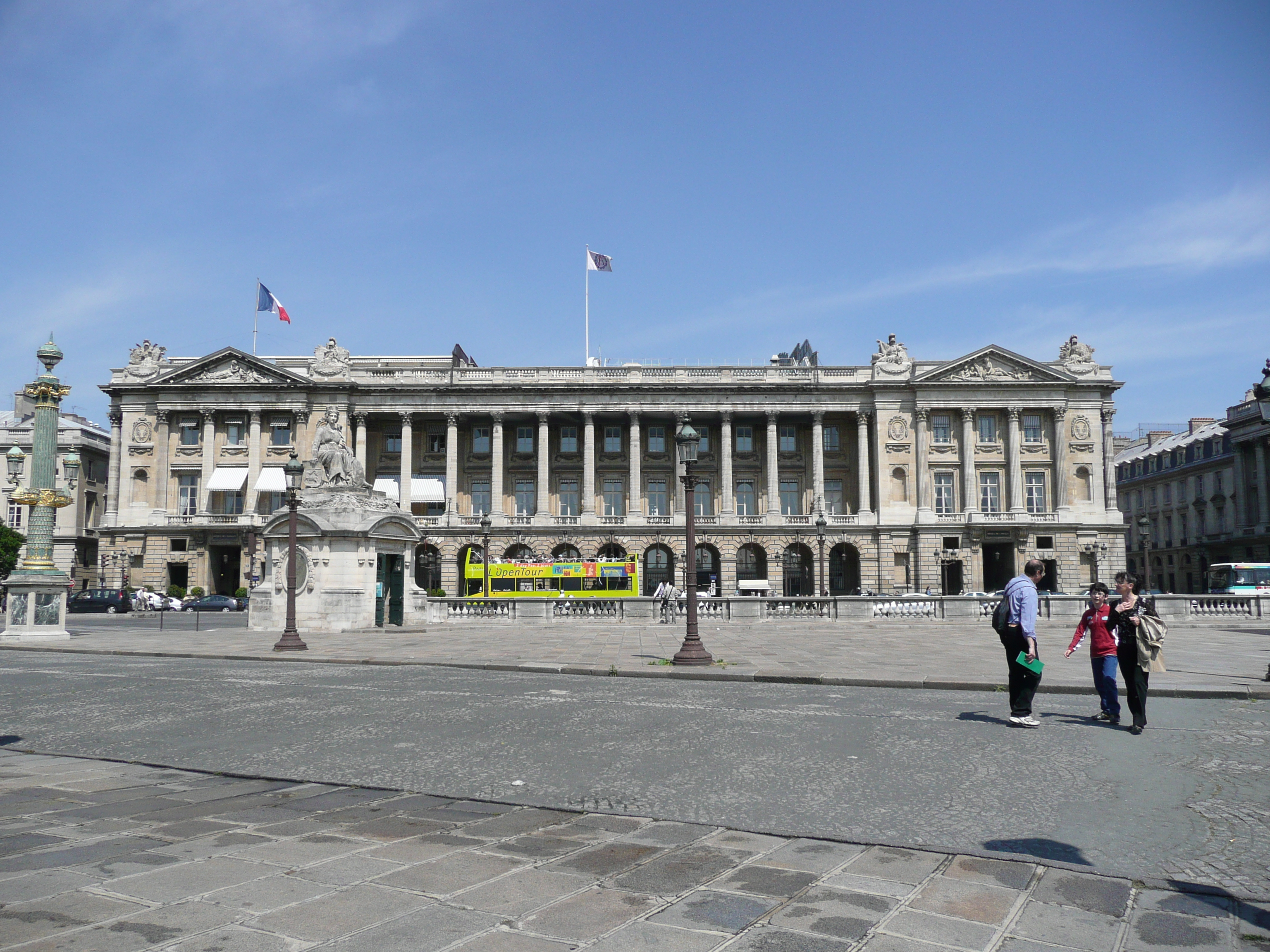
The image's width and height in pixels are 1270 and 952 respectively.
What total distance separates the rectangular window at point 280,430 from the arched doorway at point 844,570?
40.4 meters

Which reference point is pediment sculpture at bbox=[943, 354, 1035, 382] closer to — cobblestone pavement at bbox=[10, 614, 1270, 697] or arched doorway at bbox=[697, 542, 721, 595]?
arched doorway at bbox=[697, 542, 721, 595]

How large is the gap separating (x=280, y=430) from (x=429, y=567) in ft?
48.2

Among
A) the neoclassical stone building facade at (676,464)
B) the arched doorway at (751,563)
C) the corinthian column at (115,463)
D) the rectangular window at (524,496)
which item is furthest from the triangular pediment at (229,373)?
the arched doorway at (751,563)

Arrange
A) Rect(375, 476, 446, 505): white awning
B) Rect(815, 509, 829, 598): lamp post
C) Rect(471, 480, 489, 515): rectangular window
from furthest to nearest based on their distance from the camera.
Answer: Rect(471, 480, 489, 515): rectangular window → Rect(375, 476, 446, 505): white awning → Rect(815, 509, 829, 598): lamp post

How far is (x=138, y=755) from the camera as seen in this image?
952 cm

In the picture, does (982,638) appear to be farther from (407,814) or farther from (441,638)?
(407,814)

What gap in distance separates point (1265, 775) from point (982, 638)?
19.6 m

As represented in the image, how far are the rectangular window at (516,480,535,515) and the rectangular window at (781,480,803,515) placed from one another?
18758 millimetres

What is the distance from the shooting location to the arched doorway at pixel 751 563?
69625mm

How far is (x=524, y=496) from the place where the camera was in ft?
238

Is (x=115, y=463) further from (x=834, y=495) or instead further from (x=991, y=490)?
(x=991, y=490)

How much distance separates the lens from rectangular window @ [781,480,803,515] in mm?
72375

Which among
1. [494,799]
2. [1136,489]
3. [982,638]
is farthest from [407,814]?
[1136,489]

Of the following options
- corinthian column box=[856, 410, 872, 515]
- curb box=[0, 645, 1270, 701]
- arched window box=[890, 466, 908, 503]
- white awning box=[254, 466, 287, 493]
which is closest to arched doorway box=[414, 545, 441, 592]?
white awning box=[254, 466, 287, 493]
